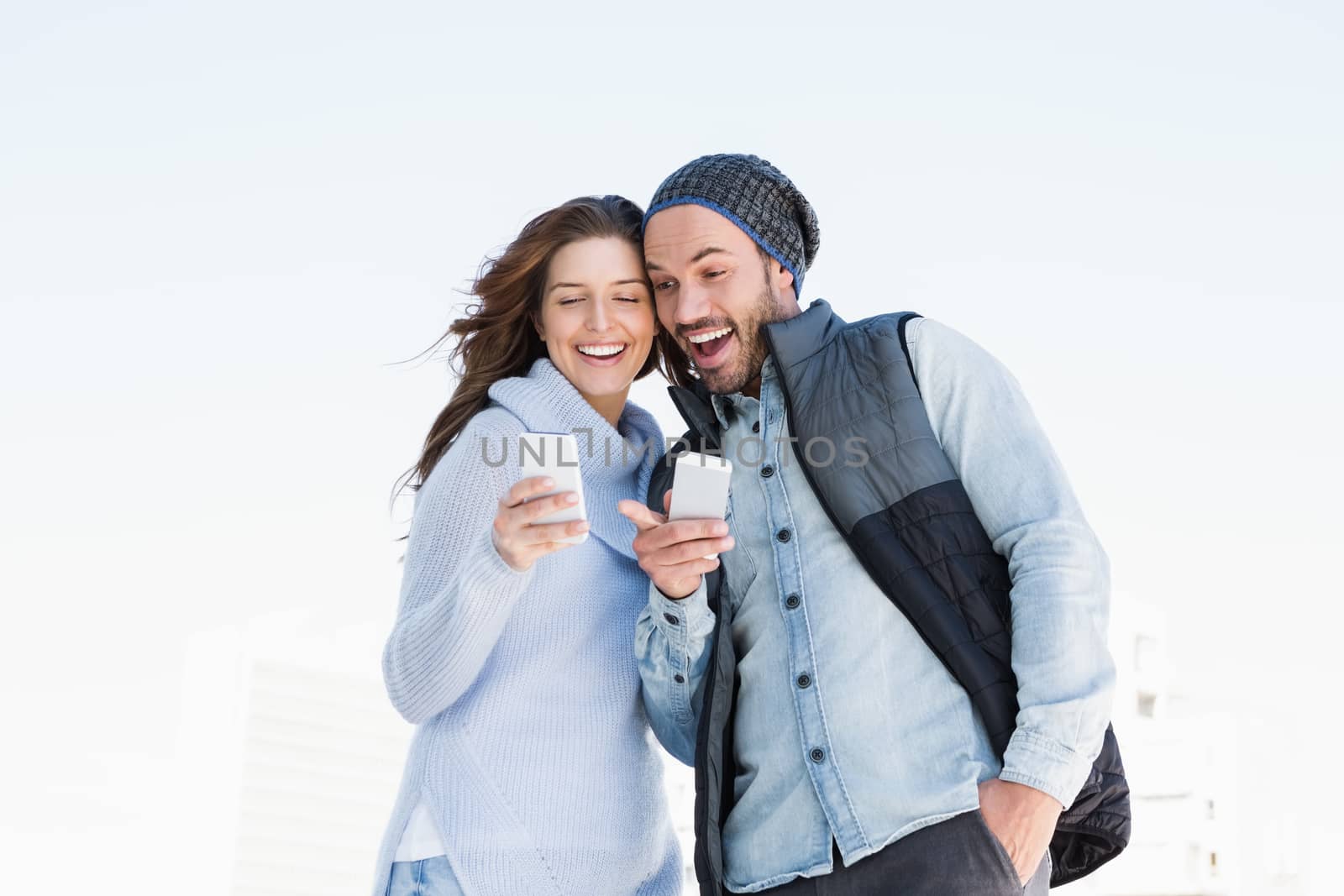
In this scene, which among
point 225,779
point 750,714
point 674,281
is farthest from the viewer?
point 225,779

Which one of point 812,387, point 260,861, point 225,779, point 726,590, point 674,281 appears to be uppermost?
point 674,281

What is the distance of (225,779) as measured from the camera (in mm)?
13367

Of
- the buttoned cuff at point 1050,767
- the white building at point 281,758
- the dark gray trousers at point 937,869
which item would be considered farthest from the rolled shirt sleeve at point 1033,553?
the white building at point 281,758

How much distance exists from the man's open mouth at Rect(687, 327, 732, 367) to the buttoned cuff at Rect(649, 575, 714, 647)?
0.66m

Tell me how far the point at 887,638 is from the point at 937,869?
479 millimetres

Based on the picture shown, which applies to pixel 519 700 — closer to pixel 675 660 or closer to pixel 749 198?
Result: pixel 675 660

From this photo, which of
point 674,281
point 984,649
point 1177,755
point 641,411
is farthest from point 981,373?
point 1177,755

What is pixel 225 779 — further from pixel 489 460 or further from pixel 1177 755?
pixel 489 460

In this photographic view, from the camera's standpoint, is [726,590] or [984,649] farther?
[726,590]

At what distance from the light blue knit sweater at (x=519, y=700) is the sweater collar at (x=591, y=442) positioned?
11 millimetres

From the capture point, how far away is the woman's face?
3.36 metres

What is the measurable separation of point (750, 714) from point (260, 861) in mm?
12410

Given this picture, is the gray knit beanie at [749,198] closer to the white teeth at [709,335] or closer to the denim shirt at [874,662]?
the white teeth at [709,335]

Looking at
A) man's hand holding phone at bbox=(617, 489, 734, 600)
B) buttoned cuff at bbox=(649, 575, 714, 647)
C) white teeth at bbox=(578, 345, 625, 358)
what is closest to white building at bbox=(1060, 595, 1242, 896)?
white teeth at bbox=(578, 345, 625, 358)
